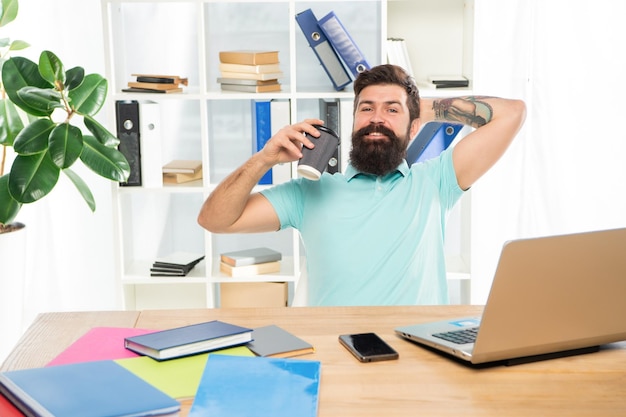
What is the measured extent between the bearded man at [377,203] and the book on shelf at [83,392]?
95 cm

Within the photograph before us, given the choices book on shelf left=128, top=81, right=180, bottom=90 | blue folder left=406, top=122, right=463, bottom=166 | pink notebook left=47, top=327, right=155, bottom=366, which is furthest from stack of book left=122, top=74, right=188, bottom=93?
pink notebook left=47, top=327, right=155, bottom=366

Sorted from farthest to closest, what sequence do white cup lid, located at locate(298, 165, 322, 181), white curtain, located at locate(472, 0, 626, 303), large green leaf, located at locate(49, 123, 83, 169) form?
white curtain, located at locate(472, 0, 626, 303), large green leaf, located at locate(49, 123, 83, 169), white cup lid, located at locate(298, 165, 322, 181)

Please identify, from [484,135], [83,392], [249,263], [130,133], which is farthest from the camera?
[249,263]

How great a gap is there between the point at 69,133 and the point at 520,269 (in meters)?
1.97

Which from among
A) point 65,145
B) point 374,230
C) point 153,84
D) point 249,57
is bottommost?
point 374,230

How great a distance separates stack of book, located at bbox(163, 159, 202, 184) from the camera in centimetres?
373

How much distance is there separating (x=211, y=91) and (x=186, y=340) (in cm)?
230

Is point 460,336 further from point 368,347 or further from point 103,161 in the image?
point 103,161

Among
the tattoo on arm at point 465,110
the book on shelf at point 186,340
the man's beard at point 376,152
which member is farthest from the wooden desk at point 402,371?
the tattoo on arm at point 465,110

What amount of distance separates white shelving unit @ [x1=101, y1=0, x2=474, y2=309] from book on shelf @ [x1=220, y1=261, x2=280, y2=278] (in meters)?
0.03

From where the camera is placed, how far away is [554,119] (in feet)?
12.6

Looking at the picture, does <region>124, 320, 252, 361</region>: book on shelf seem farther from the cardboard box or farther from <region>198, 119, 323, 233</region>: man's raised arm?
the cardboard box

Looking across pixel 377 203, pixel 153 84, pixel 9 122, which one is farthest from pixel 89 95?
pixel 377 203

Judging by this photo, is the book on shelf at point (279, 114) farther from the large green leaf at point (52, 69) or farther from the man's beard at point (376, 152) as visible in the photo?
the man's beard at point (376, 152)
